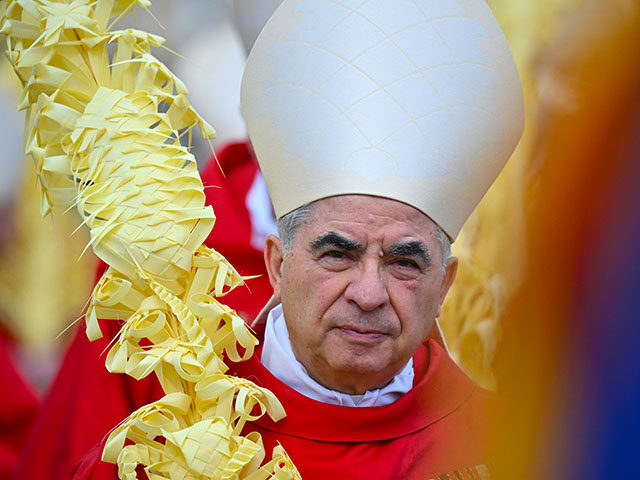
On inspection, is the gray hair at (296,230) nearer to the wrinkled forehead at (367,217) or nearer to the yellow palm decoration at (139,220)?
the wrinkled forehead at (367,217)

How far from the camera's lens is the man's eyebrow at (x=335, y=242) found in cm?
185

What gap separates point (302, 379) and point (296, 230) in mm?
339

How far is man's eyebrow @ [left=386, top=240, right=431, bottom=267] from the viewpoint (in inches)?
73.3

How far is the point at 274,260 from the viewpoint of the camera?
2.07 m

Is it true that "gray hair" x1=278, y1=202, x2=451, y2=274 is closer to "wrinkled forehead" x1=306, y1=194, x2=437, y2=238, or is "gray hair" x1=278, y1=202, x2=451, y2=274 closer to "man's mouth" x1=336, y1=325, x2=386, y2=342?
"wrinkled forehead" x1=306, y1=194, x2=437, y2=238

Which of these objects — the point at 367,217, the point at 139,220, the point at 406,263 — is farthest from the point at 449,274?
the point at 139,220

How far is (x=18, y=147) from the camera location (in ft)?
11.4

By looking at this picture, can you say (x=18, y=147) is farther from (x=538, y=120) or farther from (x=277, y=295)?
(x=538, y=120)

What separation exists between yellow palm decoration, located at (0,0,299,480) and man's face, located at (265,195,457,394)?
0.16m

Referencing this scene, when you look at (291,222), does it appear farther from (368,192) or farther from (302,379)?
(302,379)

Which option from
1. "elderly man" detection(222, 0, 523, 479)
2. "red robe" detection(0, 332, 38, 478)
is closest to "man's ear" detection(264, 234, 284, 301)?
"elderly man" detection(222, 0, 523, 479)

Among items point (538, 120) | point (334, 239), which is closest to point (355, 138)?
point (334, 239)

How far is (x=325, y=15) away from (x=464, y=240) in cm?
62

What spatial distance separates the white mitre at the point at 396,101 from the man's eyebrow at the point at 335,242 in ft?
0.33
